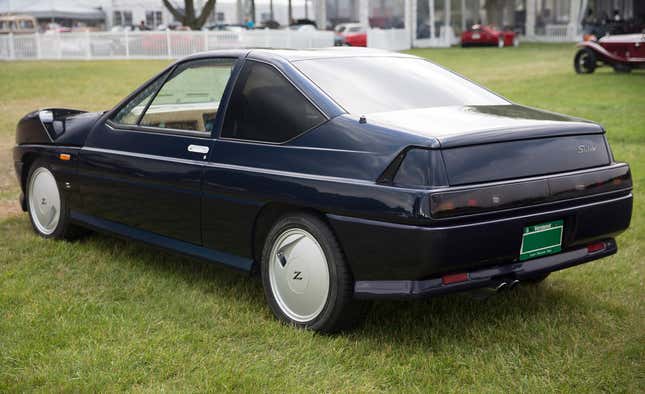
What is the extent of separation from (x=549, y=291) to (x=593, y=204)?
83 centimetres

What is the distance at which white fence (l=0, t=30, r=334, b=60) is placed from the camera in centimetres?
2952

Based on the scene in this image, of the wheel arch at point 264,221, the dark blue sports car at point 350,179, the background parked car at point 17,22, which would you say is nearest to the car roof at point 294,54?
the dark blue sports car at point 350,179

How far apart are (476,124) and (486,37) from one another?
35.8 metres

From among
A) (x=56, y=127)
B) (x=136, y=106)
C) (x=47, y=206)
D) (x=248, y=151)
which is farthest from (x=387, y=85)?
(x=47, y=206)

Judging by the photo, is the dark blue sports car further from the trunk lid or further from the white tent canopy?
the white tent canopy

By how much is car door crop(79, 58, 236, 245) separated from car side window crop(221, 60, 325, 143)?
17cm

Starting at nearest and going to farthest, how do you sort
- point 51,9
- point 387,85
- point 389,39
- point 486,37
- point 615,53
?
point 387,85 < point 615,53 < point 389,39 < point 486,37 < point 51,9

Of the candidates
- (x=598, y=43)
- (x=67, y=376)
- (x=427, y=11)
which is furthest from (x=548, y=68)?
(x=67, y=376)

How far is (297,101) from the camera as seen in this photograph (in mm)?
4023

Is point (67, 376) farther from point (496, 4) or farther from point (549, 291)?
point (496, 4)

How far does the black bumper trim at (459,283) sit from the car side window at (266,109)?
0.85 meters

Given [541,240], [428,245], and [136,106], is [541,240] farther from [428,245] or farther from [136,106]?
[136,106]

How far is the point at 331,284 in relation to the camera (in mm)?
3756

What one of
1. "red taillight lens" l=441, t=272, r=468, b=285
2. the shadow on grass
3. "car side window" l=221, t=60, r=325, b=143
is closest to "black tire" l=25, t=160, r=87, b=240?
the shadow on grass
